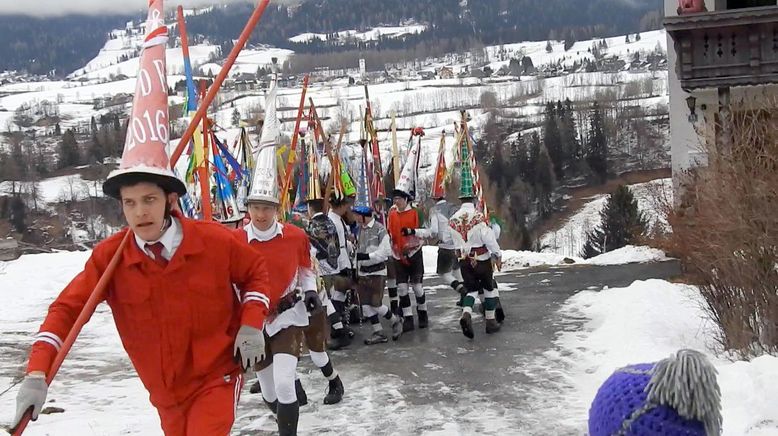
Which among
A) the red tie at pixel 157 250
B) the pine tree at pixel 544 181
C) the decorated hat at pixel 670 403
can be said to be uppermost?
the red tie at pixel 157 250

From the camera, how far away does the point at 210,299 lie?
3664 millimetres

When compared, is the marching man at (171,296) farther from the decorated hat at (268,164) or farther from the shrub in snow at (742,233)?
the shrub in snow at (742,233)

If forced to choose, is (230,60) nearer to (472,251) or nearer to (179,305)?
(179,305)

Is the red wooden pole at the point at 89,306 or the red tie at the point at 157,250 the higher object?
the red tie at the point at 157,250

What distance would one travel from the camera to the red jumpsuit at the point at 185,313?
3.56 meters

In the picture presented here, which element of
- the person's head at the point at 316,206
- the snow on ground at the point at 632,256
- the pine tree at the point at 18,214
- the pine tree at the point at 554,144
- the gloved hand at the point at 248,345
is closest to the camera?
the gloved hand at the point at 248,345

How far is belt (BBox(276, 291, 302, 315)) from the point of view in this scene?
6023 mm

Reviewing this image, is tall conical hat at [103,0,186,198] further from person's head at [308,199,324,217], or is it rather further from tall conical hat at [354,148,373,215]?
tall conical hat at [354,148,373,215]

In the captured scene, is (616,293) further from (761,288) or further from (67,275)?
(67,275)

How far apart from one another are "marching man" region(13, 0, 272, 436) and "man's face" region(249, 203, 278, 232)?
7.17ft

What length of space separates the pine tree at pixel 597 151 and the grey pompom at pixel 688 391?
298 feet

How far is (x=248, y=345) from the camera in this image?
3.63 meters

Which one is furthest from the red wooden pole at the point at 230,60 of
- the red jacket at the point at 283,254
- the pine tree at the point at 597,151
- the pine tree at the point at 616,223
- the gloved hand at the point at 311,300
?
the pine tree at the point at 597,151

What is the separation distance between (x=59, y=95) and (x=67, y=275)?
179872 millimetres
